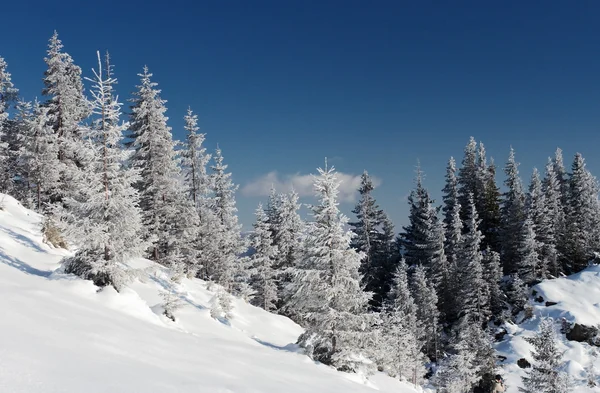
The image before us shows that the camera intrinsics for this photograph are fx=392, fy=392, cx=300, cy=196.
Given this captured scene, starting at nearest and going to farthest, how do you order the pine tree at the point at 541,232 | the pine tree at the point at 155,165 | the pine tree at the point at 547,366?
1. the pine tree at the point at 547,366
2. the pine tree at the point at 155,165
3. the pine tree at the point at 541,232

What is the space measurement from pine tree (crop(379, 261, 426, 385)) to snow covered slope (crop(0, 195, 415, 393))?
1856 centimetres

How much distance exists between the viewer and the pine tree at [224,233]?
127 feet

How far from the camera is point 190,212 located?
106 ft

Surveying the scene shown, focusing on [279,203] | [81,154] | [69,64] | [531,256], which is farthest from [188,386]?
[531,256]

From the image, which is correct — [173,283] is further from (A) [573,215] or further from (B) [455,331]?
(A) [573,215]

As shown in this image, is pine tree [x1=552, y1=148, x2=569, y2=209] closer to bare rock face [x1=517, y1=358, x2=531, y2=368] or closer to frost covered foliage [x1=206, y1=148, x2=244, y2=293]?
bare rock face [x1=517, y1=358, x2=531, y2=368]

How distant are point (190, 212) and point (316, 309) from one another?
58.2ft

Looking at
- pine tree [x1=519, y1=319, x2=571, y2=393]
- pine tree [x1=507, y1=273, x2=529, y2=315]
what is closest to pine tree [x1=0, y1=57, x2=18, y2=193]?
pine tree [x1=519, y1=319, x2=571, y2=393]

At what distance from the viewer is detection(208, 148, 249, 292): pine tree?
1526 inches

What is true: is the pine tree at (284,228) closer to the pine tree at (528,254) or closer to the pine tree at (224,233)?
the pine tree at (224,233)

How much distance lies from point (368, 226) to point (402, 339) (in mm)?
21759

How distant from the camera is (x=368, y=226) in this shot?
57062 mm

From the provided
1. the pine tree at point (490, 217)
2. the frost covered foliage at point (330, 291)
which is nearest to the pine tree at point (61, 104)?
the frost covered foliage at point (330, 291)

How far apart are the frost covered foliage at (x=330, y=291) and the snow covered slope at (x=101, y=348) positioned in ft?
5.24
